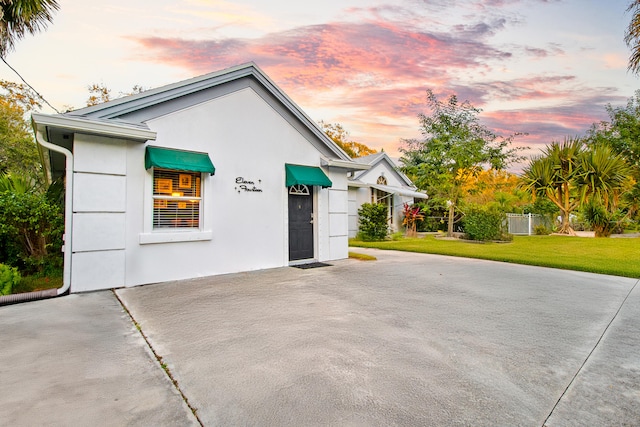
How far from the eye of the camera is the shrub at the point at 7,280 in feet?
16.6

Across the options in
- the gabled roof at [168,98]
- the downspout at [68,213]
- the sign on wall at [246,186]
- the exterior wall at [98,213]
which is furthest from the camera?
the sign on wall at [246,186]

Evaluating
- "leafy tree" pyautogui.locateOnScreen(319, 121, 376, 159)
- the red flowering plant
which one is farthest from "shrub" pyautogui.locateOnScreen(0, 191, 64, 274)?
"leafy tree" pyautogui.locateOnScreen(319, 121, 376, 159)

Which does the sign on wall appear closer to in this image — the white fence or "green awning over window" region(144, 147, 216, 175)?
"green awning over window" region(144, 147, 216, 175)

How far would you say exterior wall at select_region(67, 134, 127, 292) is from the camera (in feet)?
18.0

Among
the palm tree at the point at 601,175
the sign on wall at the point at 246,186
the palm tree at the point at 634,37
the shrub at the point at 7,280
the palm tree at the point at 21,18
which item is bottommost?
the shrub at the point at 7,280

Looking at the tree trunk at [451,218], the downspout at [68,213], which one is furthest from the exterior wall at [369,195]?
the downspout at [68,213]

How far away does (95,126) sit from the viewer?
5465 mm

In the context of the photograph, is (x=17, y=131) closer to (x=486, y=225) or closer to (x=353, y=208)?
(x=353, y=208)

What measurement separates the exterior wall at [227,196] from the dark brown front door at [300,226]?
233mm

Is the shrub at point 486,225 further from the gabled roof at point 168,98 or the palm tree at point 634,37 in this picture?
the gabled roof at point 168,98

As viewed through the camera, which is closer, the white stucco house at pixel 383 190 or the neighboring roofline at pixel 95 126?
the neighboring roofline at pixel 95 126

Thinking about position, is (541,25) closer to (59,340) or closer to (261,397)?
(261,397)

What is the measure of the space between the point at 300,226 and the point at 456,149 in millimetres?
12970

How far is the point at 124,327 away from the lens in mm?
3838
